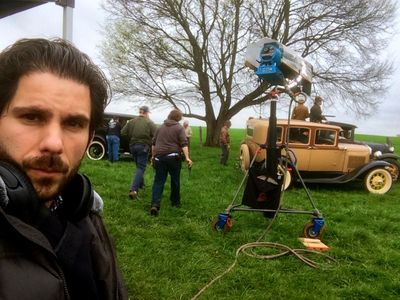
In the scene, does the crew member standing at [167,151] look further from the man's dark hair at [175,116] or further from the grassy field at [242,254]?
the grassy field at [242,254]

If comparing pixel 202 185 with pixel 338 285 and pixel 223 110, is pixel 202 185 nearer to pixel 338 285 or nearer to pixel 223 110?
pixel 338 285

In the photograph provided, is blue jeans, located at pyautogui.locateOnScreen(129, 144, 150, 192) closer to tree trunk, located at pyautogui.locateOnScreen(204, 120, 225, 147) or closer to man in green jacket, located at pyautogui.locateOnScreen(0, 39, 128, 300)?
man in green jacket, located at pyautogui.locateOnScreen(0, 39, 128, 300)

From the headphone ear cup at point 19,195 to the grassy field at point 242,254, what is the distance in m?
2.92

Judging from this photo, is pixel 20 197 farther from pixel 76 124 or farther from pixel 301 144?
pixel 301 144

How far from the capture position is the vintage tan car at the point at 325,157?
9.78 m

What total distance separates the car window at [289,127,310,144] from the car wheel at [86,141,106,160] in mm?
6310

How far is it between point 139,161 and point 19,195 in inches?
257

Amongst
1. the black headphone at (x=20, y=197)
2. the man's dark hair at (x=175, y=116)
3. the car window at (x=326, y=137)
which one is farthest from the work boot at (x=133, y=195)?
the black headphone at (x=20, y=197)

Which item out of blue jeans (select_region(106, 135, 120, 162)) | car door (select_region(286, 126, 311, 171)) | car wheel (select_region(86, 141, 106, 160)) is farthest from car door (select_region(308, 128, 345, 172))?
car wheel (select_region(86, 141, 106, 160))

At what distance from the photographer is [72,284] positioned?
3.47 ft

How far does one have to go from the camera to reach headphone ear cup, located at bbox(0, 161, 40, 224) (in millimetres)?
896

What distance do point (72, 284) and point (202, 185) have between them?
8160 millimetres

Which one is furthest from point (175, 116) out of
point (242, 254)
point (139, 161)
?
point (242, 254)

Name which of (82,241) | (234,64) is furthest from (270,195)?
(234,64)
